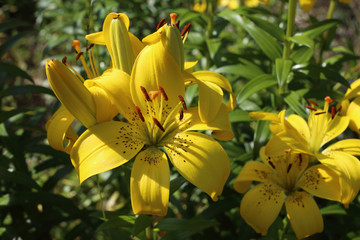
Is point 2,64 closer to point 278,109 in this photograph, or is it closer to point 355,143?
point 278,109

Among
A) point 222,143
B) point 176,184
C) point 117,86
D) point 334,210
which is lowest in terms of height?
point 334,210

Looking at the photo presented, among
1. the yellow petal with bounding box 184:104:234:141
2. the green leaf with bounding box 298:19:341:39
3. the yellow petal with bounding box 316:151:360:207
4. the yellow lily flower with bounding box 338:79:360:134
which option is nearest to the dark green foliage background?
the green leaf with bounding box 298:19:341:39

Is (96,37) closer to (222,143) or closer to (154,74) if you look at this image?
(154,74)

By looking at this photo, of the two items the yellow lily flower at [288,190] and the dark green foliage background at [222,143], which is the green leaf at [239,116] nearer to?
the dark green foliage background at [222,143]

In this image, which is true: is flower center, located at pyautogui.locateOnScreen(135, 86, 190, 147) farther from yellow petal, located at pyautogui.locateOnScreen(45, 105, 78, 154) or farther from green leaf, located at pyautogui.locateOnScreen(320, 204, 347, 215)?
green leaf, located at pyautogui.locateOnScreen(320, 204, 347, 215)

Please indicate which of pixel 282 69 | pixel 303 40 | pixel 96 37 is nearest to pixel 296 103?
pixel 282 69

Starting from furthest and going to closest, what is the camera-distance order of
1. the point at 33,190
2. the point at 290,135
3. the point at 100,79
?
1. the point at 33,190
2. the point at 290,135
3. the point at 100,79

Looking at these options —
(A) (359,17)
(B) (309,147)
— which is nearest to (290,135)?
(B) (309,147)
